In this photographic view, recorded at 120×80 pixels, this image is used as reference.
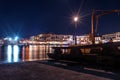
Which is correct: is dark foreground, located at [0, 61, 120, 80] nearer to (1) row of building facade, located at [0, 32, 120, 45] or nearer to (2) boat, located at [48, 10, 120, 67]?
(2) boat, located at [48, 10, 120, 67]

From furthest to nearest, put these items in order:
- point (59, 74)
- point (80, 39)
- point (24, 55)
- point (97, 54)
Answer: point (24, 55), point (80, 39), point (97, 54), point (59, 74)

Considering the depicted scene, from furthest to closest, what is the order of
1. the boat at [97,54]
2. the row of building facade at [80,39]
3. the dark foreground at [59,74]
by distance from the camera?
the row of building facade at [80,39], the boat at [97,54], the dark foreground at [59,74]

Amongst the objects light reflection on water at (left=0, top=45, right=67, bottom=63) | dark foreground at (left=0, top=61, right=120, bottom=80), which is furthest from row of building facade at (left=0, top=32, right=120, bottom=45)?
dark foreground at (left=0, top=61, right=120, bottom=80)

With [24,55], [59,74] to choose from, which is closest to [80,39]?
[59,74]

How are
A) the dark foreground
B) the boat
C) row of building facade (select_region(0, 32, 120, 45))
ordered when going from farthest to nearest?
1. row of building facade (select_region(0, 32, 120, 45))
2. the boat
3. the dark foreground

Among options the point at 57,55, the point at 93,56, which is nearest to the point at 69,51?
the point at 57,55

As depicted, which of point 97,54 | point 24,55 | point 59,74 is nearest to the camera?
point 59,74

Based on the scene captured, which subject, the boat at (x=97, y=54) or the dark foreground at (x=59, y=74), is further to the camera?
the boat at (x=97, y=54)

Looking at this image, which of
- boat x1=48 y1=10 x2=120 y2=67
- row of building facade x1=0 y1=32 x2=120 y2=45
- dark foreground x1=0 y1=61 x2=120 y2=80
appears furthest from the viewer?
row of building facade x1=0 y1=32 x2=120 y2=45

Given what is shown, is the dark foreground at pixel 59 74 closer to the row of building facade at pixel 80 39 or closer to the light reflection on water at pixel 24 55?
the row of building facade at pixel 80 39

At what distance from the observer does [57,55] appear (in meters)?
16.0

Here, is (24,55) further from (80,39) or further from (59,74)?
(59,74)

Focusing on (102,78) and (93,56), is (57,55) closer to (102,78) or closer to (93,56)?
(93,56)

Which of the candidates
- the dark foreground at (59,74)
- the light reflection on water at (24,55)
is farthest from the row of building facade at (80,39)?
the dark foreground at (59,74)
